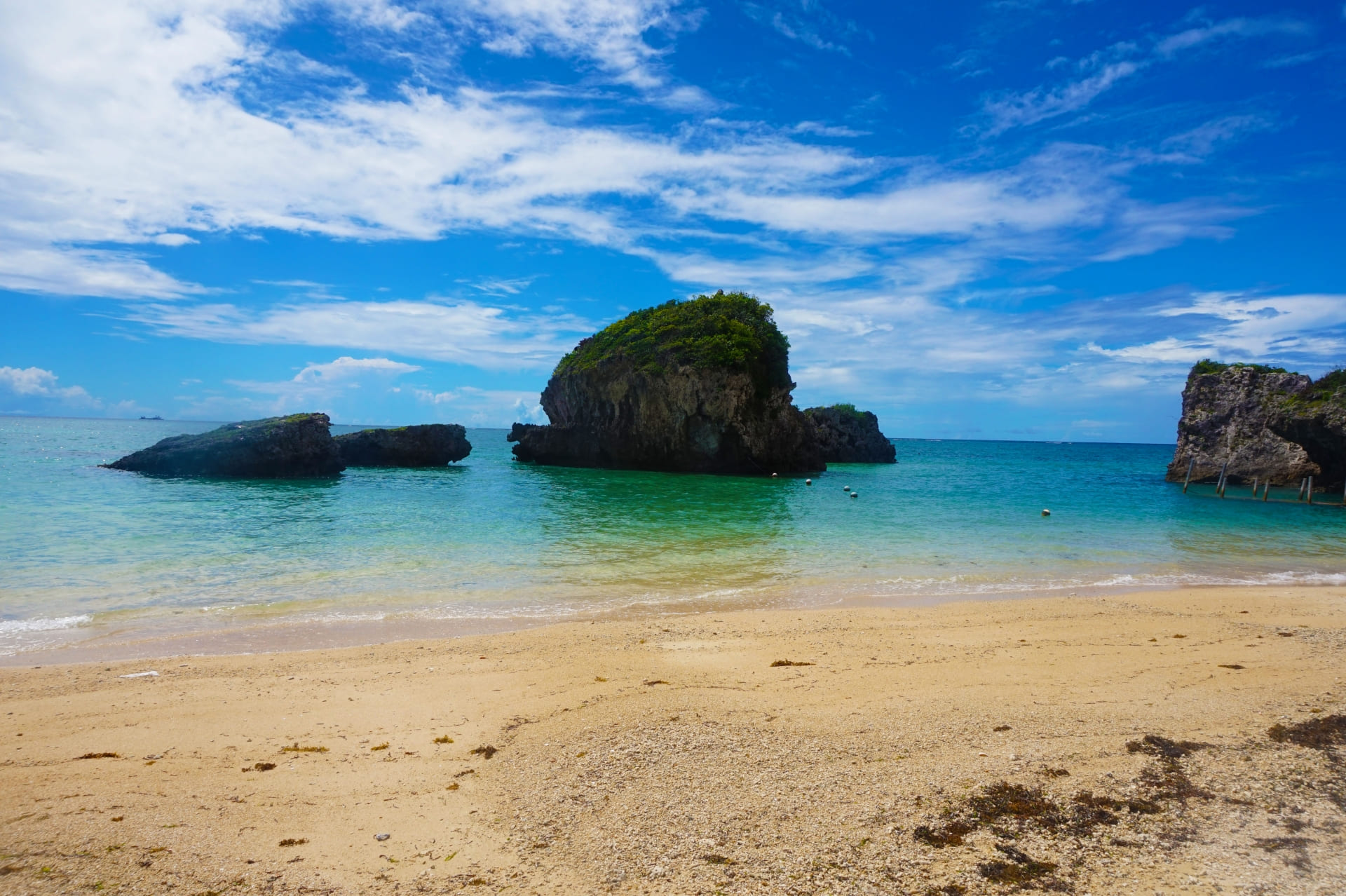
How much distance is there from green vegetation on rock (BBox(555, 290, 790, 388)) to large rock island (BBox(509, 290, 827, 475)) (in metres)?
0.08

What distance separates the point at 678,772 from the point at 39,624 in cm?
1040

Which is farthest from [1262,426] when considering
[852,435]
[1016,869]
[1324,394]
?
[1016,869]

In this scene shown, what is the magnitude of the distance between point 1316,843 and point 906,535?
17.0m

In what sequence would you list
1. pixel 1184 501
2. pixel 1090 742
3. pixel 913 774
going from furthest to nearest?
pixel 1184 501 < pixel 1090 742 < pixel 913 774

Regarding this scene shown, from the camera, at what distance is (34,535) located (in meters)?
16.5

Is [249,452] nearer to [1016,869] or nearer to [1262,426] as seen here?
[1016,869]

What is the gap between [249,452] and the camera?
3819cm

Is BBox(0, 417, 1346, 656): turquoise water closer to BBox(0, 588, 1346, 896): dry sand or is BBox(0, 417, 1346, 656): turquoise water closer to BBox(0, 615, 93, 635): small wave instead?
BBox(0, 615, 93, 635): small wave

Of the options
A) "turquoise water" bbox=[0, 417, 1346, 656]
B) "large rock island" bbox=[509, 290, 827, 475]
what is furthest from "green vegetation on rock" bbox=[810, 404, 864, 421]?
"turquoise water" bbox=[0, 417, 1346, 656]

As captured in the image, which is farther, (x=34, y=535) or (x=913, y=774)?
(x=34, y=535)

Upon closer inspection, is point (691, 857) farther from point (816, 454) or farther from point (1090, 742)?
point (816, 454)

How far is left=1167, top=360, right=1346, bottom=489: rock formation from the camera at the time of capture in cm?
3953

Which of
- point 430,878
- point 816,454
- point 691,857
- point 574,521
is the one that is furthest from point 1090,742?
point 816,454

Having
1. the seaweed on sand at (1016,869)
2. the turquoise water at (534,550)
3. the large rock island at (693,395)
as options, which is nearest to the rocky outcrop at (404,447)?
the large rock island at (693,395)
